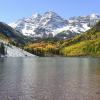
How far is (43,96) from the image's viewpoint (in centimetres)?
7212

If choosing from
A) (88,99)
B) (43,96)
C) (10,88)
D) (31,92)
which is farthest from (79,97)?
(10,88)

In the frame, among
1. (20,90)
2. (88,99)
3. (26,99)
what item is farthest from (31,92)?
(88,99)

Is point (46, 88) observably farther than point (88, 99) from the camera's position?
Yes

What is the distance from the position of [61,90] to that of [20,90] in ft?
34.4

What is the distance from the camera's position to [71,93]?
3017 inches

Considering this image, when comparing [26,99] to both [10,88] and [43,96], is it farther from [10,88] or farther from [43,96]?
[10,88]

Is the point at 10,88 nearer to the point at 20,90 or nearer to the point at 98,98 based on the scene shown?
the point at 20,90

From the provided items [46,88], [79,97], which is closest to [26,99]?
[79,97]

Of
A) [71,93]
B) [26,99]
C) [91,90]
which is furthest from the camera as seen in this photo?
[91,90]

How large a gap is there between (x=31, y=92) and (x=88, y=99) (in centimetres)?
1569

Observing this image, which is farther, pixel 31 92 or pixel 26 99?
pixel 31 92

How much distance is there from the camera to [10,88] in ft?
273

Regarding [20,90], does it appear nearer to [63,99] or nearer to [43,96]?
[43,96]

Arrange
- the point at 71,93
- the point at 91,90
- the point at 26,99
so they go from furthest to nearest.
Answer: the point at 91,90
the point at 71,93
the point at 26,99
